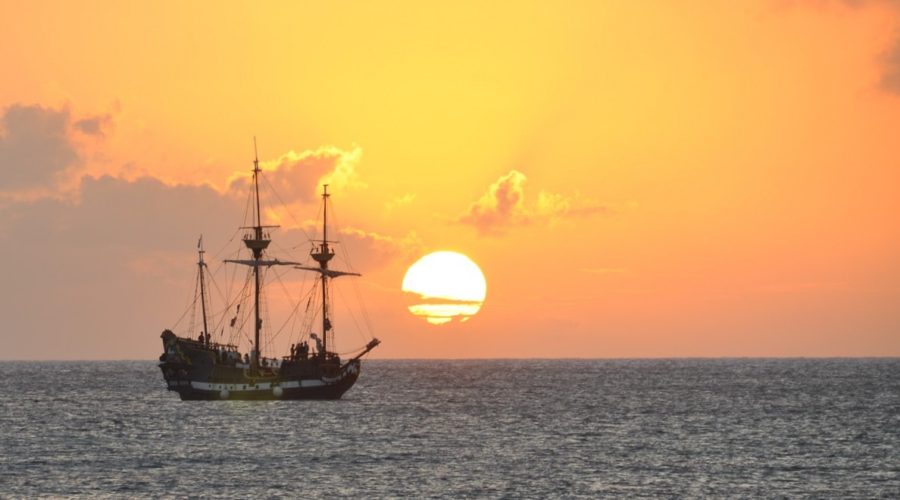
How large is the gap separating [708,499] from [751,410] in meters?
78.7

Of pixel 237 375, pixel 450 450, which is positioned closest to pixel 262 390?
pixel 237 375

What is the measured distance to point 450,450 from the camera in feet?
307

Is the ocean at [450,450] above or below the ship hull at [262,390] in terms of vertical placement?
below

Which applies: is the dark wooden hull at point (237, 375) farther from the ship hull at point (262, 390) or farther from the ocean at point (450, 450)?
the ocean at point (450, 450)

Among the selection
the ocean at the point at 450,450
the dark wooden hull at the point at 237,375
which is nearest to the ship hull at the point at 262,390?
the dark wooden hull at the point at 237,375

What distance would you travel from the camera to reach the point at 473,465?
8369 cm

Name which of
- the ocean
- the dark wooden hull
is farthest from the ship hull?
the ocean

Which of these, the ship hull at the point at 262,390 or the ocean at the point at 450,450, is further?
the ship hull at the point at 262,390

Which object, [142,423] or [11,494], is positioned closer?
[11,494]

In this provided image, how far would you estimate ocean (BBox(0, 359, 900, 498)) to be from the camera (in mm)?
73062

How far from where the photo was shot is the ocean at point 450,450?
73062mm

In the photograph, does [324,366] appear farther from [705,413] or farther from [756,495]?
[756,495]

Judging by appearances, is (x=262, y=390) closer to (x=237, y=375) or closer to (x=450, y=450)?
(x=237, y=375)

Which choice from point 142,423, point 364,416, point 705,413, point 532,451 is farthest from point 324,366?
point 532,451
